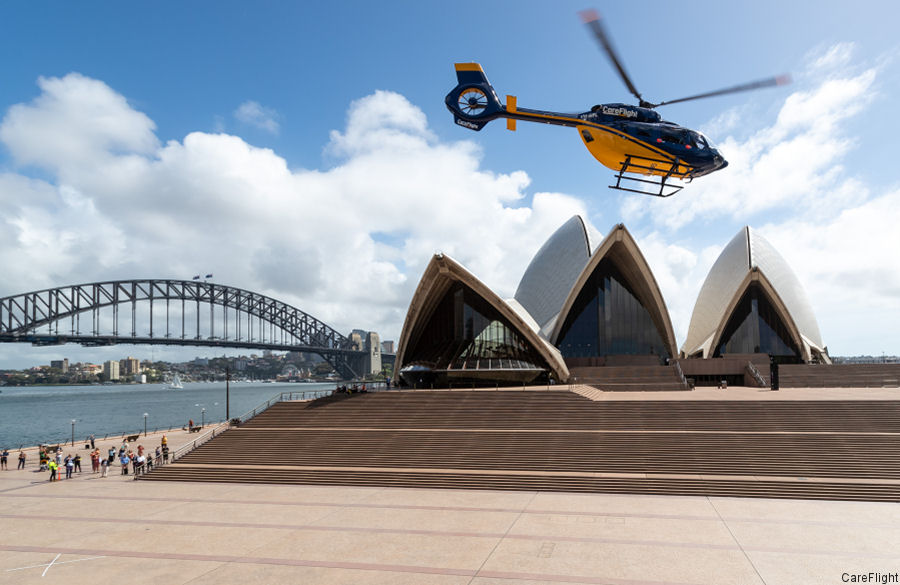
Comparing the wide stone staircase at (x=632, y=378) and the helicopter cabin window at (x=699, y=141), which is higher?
the helicopter cabin window at (x=699, y=141)

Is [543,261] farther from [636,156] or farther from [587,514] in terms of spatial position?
[587,514]

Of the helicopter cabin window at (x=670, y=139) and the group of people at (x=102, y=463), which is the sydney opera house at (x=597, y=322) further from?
the helicopter cabin window at (x=670, y=139)

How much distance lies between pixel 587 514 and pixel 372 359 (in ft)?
392

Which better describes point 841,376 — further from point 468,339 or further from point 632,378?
point 468,339

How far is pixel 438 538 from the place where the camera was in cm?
1301

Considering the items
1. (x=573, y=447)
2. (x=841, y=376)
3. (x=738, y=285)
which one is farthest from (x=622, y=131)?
(x=738, y=285)

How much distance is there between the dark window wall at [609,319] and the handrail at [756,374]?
224 inches

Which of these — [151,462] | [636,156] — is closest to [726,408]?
[636,156]

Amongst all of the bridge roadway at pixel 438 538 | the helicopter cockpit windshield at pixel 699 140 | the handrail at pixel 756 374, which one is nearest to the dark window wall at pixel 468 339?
the handrail at pixel 756 374

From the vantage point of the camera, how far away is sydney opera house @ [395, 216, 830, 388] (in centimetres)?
3641

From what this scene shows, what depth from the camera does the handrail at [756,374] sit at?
121 ft

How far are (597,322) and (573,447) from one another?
24.7m

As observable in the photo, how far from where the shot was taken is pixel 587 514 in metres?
14.8

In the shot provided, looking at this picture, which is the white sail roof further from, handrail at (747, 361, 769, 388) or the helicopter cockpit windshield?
the helicopter cockpit windshield
